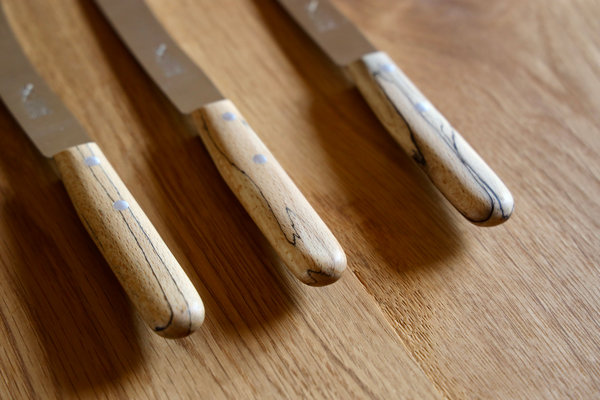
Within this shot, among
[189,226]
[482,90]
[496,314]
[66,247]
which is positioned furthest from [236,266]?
[482,90]

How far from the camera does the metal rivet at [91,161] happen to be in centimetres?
62

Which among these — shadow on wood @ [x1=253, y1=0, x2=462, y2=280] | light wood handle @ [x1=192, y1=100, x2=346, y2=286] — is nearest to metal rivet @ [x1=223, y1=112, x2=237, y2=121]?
light wood handle @ [x1=192, y1=100, x2=346, y2=286]

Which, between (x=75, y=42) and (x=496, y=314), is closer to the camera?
(x=496, y=314)

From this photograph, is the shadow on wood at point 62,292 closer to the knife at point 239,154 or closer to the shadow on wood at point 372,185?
the knife at point 239,154

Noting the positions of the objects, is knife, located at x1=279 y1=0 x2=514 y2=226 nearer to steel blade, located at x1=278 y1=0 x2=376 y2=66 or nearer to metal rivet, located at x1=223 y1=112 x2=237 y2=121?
steel blade, located at x1=278 y1=0 x2=376 y2=66

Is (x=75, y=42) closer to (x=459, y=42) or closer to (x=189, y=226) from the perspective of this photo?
(x=189, y=226)

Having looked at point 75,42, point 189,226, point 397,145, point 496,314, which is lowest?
point 496,314

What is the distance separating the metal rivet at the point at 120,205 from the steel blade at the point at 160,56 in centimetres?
20

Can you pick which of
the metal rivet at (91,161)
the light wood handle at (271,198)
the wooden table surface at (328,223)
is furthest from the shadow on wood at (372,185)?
the metal rivet at (91,161)

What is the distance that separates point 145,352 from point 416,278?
0.34m

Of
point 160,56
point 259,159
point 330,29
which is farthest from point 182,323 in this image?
point 330,29

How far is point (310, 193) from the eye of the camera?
27.5 inches

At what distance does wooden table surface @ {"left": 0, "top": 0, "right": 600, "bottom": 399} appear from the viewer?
55 cm

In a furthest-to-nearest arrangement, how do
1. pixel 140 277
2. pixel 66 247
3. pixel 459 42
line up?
1. pixel 459 42
2. pixel 66 247
3. pixel 140 277
